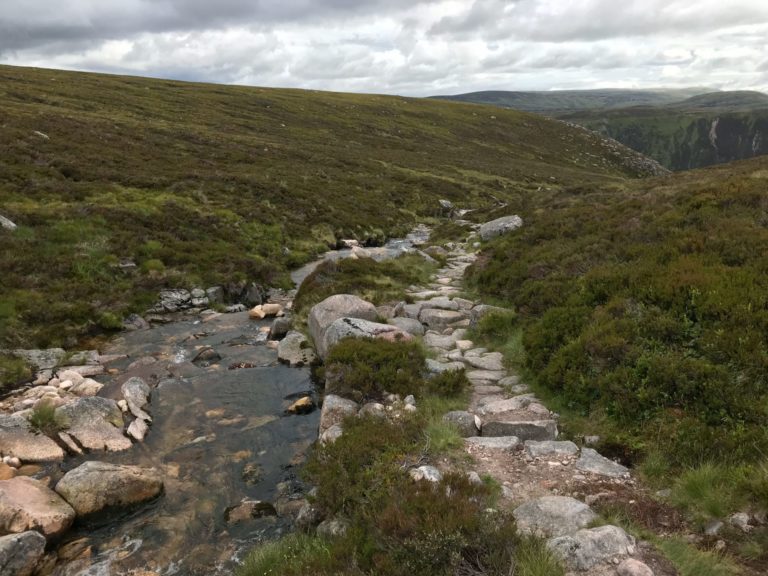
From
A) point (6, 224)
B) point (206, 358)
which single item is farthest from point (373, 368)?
point (6, 224)

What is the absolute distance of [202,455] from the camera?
372 inches

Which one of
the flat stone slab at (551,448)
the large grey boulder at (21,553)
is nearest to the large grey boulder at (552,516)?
the flat stone slab at (551,448)

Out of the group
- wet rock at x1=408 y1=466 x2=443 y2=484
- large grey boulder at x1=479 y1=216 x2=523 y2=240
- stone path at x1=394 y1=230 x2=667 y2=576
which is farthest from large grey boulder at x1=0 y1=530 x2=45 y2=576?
large grey boulder at x1=479 y1=216 x2=523 y2=240

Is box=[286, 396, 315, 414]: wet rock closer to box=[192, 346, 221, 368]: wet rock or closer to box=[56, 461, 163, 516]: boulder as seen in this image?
box=[56, 461, 163, 516]: boulder

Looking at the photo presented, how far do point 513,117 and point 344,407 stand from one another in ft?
410

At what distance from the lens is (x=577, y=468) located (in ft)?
23.2

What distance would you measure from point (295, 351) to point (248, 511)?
21.3 ft

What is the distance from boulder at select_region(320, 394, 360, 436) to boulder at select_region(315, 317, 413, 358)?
228cm

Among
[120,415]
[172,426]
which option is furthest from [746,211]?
[120,415]

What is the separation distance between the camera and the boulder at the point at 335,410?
9609 mm

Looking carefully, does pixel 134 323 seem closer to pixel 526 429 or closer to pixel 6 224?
pixel 6 224

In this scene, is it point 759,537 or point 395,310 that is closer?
point 759,537

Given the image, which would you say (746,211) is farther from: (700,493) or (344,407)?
(344,407)

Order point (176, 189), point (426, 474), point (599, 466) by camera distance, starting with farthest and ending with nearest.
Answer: point (176, 189) → point (599, 466) → point (426, 474)
